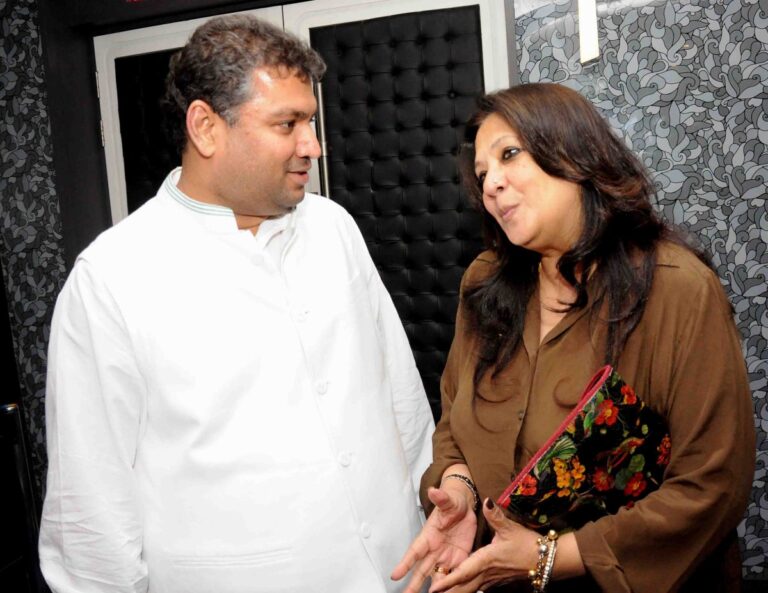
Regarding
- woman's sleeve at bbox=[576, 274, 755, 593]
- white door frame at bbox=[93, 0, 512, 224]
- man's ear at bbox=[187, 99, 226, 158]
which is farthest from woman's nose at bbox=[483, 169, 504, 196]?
white door frame at bbox=[93, 0, 512, 224]

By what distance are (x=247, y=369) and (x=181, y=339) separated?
136mm

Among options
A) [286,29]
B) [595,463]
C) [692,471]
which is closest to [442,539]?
[595,463]

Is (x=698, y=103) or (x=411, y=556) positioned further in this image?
(x=698, y=103)

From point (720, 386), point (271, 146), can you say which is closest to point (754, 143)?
point (720, 386)

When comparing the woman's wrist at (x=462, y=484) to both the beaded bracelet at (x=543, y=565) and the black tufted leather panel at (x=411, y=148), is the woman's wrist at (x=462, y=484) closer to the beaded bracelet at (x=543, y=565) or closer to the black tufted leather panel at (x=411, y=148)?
the beaded bracelet at (x=543, y=565)

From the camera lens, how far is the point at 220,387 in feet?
4.72

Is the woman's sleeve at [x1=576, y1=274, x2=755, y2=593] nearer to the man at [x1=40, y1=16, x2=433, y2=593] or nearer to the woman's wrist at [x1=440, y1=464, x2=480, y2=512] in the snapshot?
the woman's wrist at [x1=440, y1=464, x2=480, y2=512]

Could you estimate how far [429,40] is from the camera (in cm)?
273

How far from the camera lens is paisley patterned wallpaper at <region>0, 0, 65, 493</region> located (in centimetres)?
311

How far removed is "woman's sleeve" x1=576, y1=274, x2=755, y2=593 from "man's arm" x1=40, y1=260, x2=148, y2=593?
0.83 metres

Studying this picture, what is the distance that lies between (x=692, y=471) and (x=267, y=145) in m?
0.97

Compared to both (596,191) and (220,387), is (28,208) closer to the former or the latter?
(220,387)

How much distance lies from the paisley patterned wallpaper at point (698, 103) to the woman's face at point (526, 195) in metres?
1.30

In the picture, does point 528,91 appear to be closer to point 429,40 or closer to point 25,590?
point 429,40
